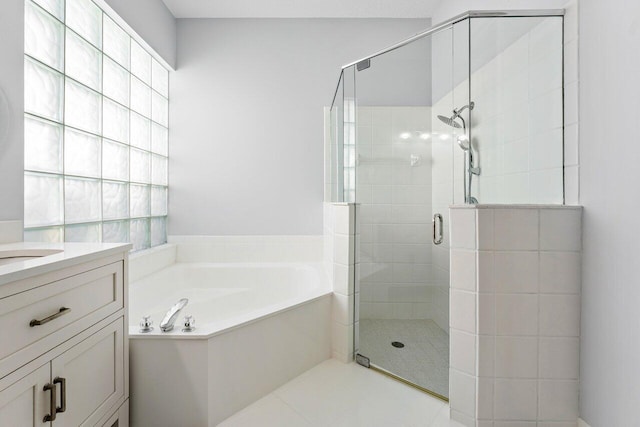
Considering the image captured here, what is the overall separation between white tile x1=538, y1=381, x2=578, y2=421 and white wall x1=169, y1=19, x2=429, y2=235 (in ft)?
5.98

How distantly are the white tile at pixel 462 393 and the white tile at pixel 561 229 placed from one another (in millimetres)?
636

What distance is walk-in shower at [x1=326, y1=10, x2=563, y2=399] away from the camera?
1.37 m

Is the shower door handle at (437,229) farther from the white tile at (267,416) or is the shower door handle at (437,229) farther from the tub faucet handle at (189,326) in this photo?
the tub faucet handle at (189,326)

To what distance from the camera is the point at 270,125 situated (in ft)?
8.80

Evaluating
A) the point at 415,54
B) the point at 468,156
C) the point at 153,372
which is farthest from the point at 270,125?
the point at 153,372

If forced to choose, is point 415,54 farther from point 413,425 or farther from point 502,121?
point 413,425

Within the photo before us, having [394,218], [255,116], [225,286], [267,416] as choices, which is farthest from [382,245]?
[255,116]

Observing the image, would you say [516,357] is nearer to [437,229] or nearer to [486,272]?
[486,272]

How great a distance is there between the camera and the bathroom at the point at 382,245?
3.50 feet

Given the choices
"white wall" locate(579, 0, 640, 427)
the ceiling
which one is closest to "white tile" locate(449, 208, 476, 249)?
"white wall" locate(579, 0, 640, 427)

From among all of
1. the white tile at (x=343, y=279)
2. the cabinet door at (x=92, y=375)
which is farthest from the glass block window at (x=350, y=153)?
the cabinet door at (x=92, y=375)

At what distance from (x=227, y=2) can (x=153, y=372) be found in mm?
2634

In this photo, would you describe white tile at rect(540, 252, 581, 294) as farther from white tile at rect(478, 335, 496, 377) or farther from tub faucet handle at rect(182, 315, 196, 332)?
tub faucet handle at rect(182, 315, 196, 332)

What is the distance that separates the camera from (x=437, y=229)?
161cm
